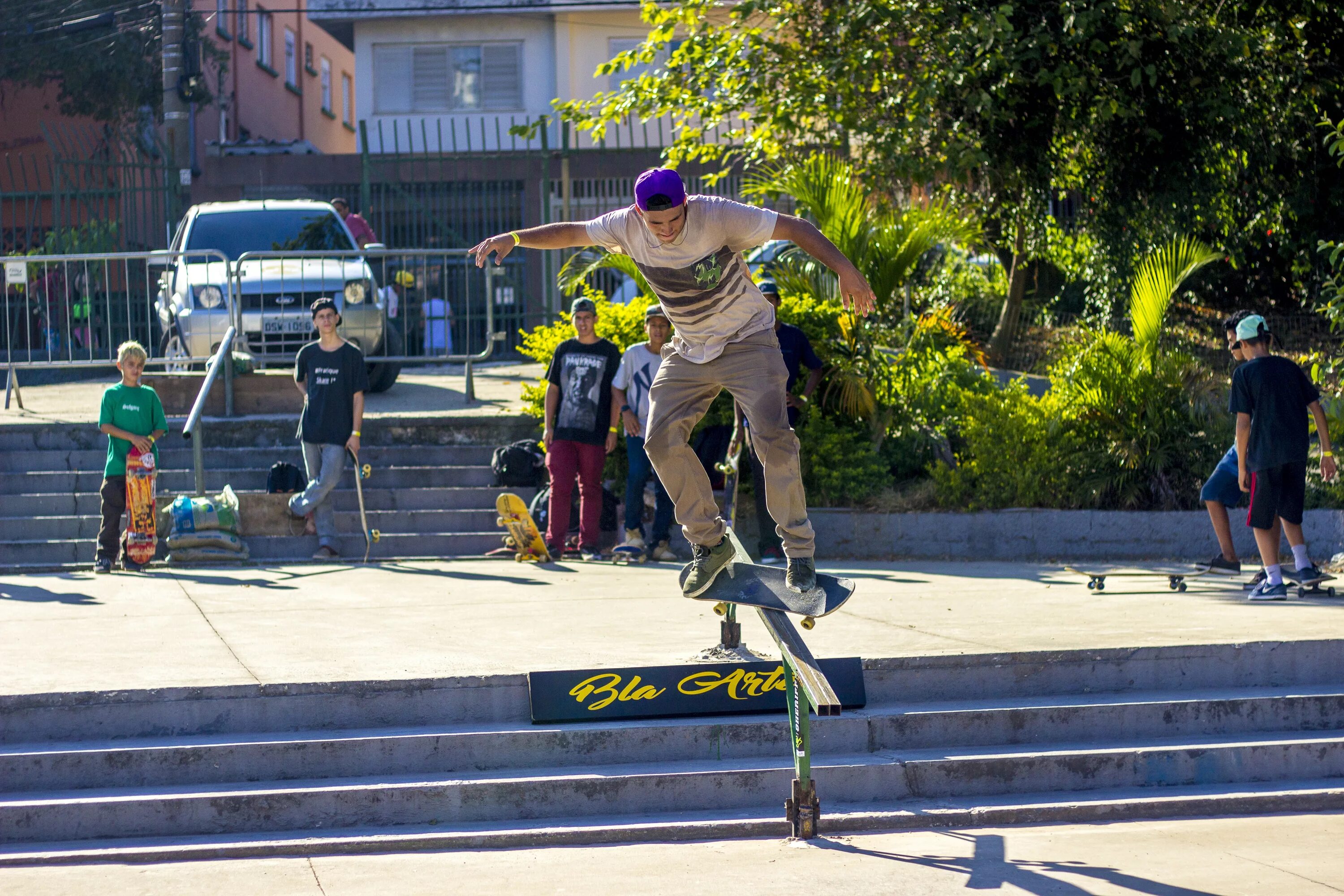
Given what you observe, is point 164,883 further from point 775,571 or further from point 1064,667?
point 1064,667

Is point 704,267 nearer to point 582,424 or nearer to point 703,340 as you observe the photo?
point 703,340

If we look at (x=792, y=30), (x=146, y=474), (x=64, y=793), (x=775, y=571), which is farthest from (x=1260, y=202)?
(x=64, y=793)

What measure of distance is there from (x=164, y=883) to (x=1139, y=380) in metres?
8.27

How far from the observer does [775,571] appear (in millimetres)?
5859

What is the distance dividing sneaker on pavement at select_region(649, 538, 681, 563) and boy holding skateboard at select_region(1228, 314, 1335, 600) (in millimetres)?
4014

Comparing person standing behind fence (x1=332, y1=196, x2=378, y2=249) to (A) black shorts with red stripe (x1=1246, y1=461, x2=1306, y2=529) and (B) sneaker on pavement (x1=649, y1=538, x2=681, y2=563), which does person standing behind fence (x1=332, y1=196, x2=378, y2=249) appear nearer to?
(B) sneaker on pavement (x1=649, y1=538, x2=681, y2=563)

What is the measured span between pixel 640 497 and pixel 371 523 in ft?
7.43

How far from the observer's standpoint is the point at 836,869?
16.7ft

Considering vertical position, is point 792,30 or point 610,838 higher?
point 792,30

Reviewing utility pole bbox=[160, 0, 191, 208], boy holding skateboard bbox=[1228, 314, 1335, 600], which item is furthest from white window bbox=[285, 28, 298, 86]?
boy holding skateboard bbox=[1228, 314, 1335, 600]

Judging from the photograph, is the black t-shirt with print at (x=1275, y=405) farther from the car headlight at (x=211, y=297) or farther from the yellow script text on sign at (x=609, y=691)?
the car headlight at (x=211, y=297)

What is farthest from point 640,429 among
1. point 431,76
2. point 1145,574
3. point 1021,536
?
point 431,76

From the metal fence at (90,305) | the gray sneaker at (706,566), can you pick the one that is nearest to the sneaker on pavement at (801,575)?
the gray sneaker at (706,566)

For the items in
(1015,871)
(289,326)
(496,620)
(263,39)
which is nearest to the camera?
(1015,871)
